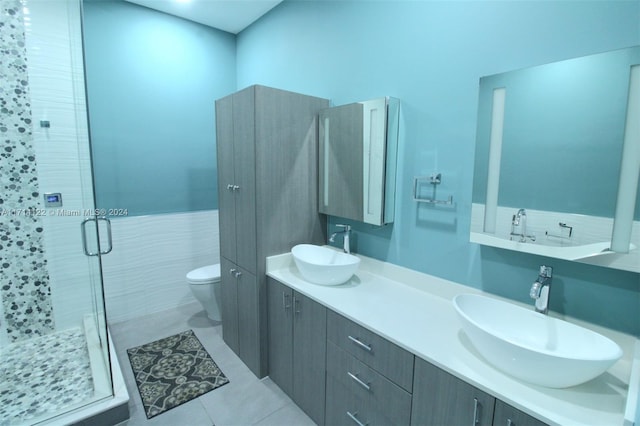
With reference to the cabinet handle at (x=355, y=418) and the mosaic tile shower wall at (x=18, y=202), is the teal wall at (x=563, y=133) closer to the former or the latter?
the cabinet handle at (x=355, y=418)

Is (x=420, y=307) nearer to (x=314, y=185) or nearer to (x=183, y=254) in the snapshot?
(x=314, y=185)

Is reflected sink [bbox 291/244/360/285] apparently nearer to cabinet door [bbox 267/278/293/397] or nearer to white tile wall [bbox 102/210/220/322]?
cabinet door [bbox 267/278/293/397]

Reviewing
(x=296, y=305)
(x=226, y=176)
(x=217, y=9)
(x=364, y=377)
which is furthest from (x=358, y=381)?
(x=217, y=9)

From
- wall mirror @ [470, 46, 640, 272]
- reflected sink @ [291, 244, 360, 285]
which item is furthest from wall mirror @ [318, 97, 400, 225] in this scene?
wall mirror @ [470, 46, 640, 272]

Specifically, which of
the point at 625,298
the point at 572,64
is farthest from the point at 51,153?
the point at 625,298

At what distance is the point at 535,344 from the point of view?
1.21m

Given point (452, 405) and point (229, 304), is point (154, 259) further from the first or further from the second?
point (452, 405)

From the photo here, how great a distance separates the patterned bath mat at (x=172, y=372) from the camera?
196cm

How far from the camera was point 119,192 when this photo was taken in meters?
2.76

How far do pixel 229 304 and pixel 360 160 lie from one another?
5.07 ft

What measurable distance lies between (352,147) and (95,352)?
2.36 m

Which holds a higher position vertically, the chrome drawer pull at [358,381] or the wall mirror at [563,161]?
the wall mirror at [563,161]

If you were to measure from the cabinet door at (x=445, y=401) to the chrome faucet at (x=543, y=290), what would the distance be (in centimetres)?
49

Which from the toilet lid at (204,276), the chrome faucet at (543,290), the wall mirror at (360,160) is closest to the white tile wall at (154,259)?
the toilet lid at (204,276)
